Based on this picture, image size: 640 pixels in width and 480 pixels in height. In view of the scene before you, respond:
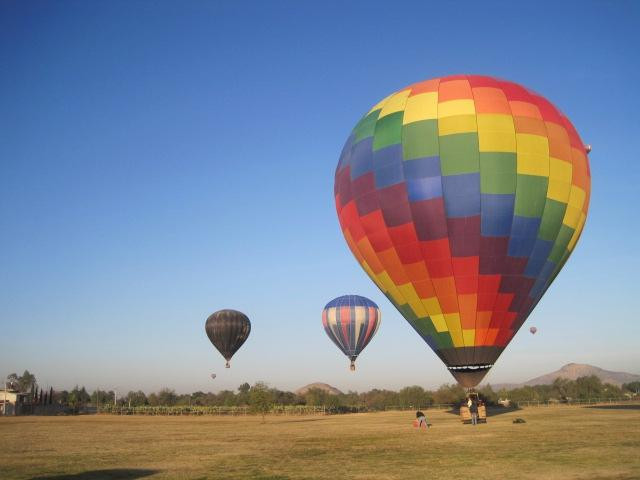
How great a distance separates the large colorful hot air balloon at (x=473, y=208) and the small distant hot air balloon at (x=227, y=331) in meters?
39.7

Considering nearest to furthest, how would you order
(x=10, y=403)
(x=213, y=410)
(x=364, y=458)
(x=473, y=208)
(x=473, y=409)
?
(x=364, y=458) → (x=473, y=208) → (x=473, y=409) → (x=10, y=403) → (x=213, y=410)

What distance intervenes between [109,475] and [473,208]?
17074 mm

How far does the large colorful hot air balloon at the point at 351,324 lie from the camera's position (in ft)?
177

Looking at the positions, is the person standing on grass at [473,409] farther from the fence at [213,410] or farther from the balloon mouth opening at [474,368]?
the fence at [213,410]

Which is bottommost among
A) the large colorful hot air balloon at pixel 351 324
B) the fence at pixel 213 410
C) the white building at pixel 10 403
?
the fence at pixel 213 410

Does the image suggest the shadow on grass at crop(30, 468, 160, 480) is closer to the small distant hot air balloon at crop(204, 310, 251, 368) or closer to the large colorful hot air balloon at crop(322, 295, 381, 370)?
the large colorful hot air balloon at crop(322, 295, 381, 370)

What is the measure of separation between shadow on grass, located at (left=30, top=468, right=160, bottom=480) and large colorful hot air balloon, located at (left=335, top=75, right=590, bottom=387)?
14.5m

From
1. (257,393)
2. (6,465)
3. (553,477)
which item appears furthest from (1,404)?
(553,477)

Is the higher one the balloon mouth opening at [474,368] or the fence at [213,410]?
the balloon mouth opening at [474,368]

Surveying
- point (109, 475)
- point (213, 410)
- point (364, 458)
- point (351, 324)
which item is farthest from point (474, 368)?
point (213, 410)

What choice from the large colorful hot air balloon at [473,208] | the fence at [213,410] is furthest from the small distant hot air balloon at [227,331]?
the large colorful hot air balloon at [473,208]

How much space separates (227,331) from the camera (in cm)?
6178

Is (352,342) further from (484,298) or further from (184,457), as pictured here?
(184,457)

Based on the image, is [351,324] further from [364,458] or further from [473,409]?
[364,458]
